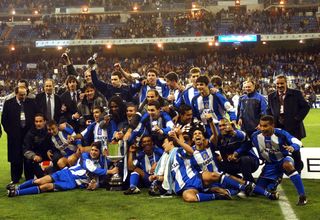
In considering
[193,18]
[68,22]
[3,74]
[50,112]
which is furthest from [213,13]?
[50,112]

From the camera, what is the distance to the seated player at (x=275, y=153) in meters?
6.83

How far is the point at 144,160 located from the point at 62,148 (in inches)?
66.4

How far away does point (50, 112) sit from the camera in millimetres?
9188

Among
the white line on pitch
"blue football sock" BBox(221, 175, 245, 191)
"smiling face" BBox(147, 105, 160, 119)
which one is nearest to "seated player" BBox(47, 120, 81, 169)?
"smiling face" BBox(147, 105, 160, 119)

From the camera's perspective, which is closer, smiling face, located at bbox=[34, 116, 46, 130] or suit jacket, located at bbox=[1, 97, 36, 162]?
smiling face, located at bbox=[34, 116, 46, 130]

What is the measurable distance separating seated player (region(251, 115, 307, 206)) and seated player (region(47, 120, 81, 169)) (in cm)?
316

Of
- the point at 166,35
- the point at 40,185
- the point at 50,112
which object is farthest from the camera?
the point at 166,35

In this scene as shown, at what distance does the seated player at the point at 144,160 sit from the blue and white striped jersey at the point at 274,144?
163cm

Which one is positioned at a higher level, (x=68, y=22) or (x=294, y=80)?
(x=68, y=22)

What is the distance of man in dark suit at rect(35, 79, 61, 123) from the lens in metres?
9.09

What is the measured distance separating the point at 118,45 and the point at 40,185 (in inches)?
1426

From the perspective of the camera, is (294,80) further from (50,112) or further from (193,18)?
(50,112)

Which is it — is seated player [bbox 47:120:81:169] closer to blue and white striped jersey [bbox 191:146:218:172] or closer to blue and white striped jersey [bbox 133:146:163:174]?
blue and white striped jersey [bbox 133:146:163:174]

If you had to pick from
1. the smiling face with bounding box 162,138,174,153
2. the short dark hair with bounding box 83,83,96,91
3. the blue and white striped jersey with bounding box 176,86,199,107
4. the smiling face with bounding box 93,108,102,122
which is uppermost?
the short dark hair with bounding box 83,83,96,91
